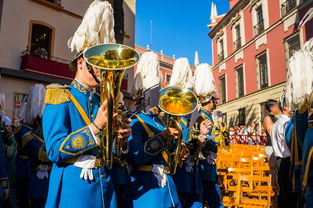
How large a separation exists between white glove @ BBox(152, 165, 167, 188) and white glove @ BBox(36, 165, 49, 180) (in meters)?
1.64

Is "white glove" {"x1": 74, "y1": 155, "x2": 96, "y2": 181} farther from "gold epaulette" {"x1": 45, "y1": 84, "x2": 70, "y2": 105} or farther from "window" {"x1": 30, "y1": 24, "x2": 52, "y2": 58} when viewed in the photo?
"window" {"x1": 30, "y1": 24, "x2": 52, "y2": 58}

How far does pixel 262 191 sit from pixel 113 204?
4125 millimetres

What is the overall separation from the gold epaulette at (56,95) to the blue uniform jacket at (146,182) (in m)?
0.84

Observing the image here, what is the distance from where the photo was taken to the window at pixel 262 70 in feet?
65.8

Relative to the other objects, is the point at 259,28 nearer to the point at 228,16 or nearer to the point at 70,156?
the point at 228,16

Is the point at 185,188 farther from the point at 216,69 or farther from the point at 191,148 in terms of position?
the point at 216,69

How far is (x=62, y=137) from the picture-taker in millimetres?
1722

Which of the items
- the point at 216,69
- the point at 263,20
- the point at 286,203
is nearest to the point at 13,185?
the point at 286,203

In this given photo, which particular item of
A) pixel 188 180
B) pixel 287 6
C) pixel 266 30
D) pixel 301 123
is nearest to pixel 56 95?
pixel 188 180

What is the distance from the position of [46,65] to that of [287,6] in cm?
1527

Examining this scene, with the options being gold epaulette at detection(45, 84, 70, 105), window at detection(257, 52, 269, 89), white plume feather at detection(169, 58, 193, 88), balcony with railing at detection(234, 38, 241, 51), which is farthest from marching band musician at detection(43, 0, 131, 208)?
balcony with railing at detection(234, 38, 241, 51)

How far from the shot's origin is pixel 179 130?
2.44m

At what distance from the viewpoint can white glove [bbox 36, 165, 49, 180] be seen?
3.32 metres

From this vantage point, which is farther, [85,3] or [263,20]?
[263,20]
